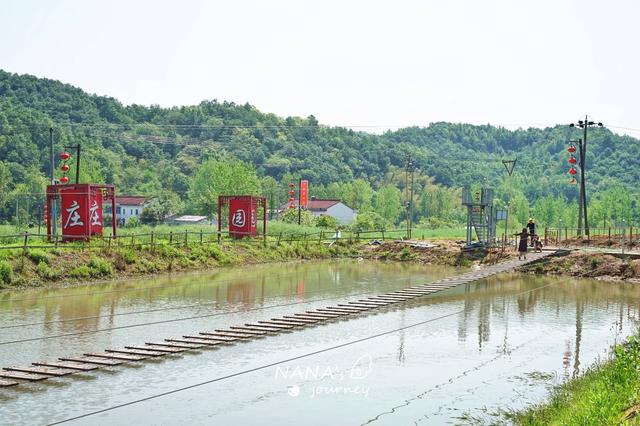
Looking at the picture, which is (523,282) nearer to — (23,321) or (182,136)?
(23,321)

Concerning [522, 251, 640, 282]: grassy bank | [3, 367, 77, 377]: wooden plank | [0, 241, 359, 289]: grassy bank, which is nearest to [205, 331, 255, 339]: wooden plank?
[3, 367, 77, 377]: wooden plank

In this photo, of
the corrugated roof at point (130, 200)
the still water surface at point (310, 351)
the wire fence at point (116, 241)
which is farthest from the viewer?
the corrugated roof at point (130, 200)

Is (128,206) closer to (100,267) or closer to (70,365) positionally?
(100,267)

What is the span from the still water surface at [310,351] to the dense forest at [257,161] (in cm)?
6149

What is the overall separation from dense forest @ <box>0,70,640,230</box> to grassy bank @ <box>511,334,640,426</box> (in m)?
75.5

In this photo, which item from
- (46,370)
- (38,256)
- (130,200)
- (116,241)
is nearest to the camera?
(46,370)

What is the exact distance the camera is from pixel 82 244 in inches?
1293

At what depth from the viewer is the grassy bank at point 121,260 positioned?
28.6 metres

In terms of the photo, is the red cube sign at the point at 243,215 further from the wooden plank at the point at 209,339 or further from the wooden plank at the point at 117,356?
the wooden plank at the point at 117,356

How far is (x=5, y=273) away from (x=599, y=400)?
22033 millimetres

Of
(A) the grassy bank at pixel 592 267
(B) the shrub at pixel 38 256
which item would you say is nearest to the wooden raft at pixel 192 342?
(B) the shrub at pixel 38 256

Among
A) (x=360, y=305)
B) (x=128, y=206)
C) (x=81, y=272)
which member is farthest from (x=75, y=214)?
(x=128, y=206)

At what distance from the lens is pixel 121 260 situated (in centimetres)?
3319

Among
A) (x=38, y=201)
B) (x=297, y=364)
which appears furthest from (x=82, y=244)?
(x=38, y=201)
